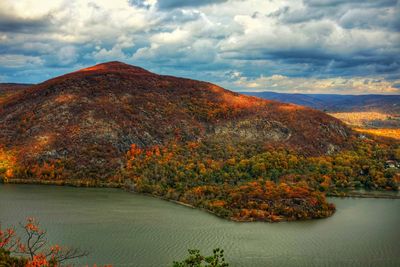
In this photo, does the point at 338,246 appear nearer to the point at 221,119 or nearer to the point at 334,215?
the point at 334,215

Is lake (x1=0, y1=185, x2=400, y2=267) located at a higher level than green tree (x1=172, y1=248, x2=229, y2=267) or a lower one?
lower

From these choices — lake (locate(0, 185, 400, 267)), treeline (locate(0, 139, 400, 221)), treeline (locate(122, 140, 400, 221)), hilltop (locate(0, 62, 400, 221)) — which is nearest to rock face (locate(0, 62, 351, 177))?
hilltop (locate(0, 62, 400, 221))

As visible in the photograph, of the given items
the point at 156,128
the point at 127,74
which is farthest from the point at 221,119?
the point at 127,74

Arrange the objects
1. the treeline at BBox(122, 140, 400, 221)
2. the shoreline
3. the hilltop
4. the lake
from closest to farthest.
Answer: the lake < the treeline at BBox(122, 140, 400, 221) < the hilltop < the shoreline

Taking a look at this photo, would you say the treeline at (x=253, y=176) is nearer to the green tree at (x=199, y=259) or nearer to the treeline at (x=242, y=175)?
the treeline at (x=242, y=175)

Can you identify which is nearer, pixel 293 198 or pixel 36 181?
pixel 293 198

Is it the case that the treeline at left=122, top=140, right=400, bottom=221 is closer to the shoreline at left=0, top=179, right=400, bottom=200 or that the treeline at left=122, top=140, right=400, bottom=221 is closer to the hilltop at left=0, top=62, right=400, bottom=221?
the hilltop at left=0, top=62, right=400, bottom=221
